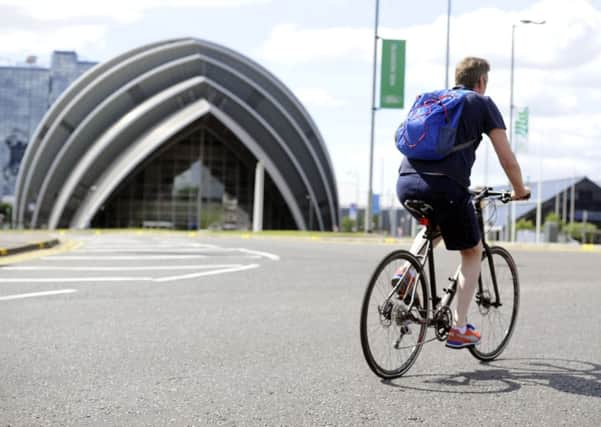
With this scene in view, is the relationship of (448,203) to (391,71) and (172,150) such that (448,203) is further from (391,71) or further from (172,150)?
(172,150)

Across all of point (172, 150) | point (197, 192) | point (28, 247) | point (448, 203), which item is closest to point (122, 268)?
point (28, 247)

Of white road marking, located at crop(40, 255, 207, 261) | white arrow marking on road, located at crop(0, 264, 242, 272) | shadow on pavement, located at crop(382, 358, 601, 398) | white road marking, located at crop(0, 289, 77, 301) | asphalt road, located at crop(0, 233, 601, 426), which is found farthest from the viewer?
white road marking, located at crop(40, 255, 207, 261)

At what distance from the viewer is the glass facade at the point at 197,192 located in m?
65.9

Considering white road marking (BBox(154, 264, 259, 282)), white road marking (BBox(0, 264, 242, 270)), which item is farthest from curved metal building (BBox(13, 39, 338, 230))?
white road marking (BBox(154, 264, 259, 282))

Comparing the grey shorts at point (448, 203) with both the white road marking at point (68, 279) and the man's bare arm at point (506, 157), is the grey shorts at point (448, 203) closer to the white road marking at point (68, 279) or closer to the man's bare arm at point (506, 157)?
the man's bare arm at point (506, 157)

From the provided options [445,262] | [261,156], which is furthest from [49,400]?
[261,156]

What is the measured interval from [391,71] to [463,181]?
28782mm

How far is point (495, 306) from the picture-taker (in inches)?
199

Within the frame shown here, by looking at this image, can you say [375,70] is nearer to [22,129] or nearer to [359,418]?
[359,418]

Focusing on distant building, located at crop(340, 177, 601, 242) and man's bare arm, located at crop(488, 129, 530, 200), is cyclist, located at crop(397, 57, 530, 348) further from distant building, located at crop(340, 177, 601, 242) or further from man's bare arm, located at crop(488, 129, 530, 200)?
distant building, located at crop(340, 177, 601, 242)

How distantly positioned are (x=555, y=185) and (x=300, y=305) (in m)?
83.8

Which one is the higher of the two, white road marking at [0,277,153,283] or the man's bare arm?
the man's bare arm

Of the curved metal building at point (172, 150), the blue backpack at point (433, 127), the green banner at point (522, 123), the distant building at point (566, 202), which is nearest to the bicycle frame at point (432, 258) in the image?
the blue backpack at point (433, 127)

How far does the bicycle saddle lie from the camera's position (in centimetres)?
424
